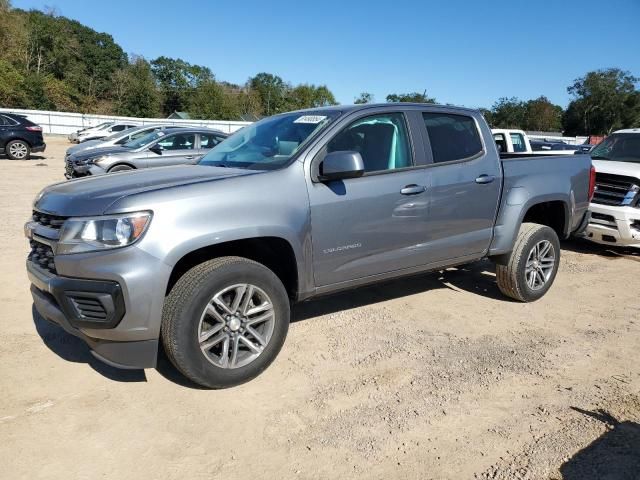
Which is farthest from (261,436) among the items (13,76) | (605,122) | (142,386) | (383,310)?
(605,122)

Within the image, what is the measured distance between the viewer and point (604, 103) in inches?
3179

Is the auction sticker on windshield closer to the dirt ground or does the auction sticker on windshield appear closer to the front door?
the front door

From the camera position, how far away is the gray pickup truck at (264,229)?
295cm

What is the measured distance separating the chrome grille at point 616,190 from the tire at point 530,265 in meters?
2.45

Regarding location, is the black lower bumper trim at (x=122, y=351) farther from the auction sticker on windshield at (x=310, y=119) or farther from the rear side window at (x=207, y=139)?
the rear side window at (x=207, y=139)

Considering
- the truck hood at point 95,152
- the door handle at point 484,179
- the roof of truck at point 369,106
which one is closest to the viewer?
the roof of truck at point 369,106

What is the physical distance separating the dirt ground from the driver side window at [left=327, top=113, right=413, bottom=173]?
1.43m

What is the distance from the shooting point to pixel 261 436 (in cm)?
292

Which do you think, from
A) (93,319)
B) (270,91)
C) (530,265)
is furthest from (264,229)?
(270,91)

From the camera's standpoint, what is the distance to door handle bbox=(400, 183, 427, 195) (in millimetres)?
4016

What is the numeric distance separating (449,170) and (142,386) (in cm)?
291

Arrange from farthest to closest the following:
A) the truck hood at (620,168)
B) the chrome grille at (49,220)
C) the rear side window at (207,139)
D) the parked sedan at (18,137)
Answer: the parked sedan at (18,137), the rear side window at (207,139), the truck hood at (620,168), the chrome grille at (49,220)

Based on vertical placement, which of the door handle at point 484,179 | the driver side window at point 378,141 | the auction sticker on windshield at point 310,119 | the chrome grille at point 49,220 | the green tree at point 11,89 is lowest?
the chrome grille at point 49,220

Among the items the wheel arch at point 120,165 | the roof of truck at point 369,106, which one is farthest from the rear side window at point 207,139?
the roof of truck at point 369,106
